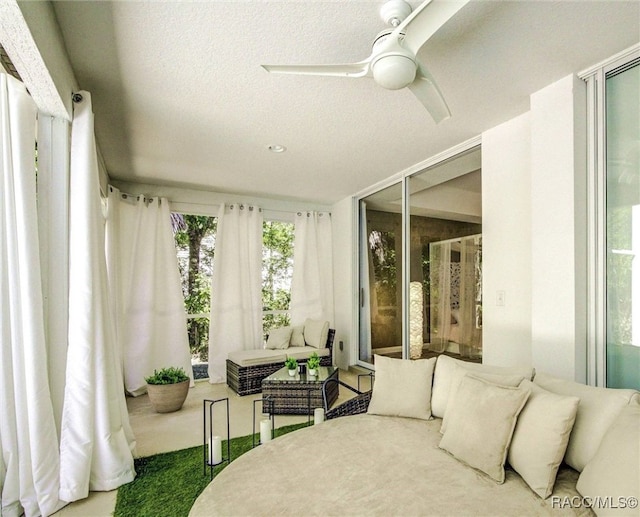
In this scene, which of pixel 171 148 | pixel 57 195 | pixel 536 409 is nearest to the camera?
pixel 536 409

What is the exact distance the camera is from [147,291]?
14.6 ft

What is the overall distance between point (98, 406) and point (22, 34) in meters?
1.97

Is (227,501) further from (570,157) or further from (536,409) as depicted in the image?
(570,157)

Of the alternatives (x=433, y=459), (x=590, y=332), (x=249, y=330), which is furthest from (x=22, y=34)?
(x=249, y=330)

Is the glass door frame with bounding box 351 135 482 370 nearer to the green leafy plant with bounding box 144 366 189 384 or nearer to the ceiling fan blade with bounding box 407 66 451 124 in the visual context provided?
the ceiling fan blade with bounding box 407 66 451 124

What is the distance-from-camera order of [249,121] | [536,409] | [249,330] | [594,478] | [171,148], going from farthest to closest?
[249,330] < [171,148] < [249,121] < [536,409] < [594,478]

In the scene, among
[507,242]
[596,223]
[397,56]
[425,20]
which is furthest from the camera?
[507,242]

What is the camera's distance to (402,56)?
5.09 feet

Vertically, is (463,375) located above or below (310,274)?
below

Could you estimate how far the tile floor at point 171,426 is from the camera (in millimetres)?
2072

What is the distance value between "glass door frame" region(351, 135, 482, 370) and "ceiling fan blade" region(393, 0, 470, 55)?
1.89 m

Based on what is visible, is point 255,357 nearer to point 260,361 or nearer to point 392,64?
point 260,361

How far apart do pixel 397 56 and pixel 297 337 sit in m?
4.04

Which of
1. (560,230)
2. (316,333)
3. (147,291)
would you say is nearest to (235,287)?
(147,291)
